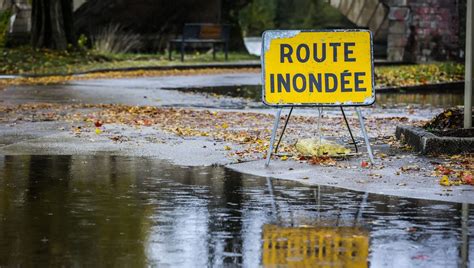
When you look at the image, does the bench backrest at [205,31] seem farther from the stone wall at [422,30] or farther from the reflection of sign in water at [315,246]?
the reflection of sign in water at [315,246]

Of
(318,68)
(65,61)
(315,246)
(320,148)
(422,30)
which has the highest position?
(318,68)

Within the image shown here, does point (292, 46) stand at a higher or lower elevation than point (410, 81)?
higher

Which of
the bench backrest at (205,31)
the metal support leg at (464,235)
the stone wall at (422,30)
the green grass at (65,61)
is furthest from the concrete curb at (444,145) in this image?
the bench backrest at (205,31)

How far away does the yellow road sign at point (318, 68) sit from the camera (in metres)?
12.5

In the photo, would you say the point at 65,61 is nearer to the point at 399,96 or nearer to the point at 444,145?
the point at 399,96

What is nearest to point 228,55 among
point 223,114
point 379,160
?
point 223,114

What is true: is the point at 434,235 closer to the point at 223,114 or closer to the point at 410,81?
the point at 223,114

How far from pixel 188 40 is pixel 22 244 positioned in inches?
1256

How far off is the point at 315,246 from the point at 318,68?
463 cm

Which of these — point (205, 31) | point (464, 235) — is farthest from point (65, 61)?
point (464, 235)

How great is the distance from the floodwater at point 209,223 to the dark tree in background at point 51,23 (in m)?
24.5

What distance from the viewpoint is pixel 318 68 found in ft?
41.2

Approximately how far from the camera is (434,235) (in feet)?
27.8

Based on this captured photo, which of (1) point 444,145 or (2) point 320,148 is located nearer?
(1) point 444,145
